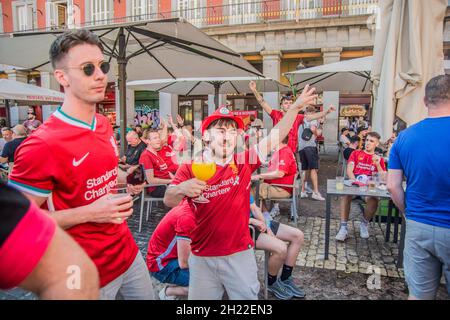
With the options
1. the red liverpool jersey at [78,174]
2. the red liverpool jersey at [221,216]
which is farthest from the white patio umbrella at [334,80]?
the red liverpool jersey at [78,174]

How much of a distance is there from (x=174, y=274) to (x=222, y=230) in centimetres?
106

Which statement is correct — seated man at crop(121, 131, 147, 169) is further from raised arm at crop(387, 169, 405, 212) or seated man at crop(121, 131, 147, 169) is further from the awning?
raised arm at crop(387, 169, 405, 212)

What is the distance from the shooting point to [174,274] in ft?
9.77

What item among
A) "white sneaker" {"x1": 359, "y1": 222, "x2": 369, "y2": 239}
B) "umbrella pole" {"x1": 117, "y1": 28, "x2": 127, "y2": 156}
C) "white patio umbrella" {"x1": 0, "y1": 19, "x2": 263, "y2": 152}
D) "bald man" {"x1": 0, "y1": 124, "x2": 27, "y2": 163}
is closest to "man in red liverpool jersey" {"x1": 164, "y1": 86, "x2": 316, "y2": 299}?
"white patio umbrella" {"x1": 0, "y1": 19, "x2": 263, "y2": 152}

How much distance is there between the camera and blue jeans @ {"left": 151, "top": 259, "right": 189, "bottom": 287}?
294cm

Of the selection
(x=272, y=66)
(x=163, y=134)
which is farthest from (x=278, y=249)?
(x=272, y=66)

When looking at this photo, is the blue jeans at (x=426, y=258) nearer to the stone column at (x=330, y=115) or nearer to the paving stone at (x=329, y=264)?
the paving stone at (x=329, y=264)

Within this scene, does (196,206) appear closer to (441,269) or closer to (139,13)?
(441,269)

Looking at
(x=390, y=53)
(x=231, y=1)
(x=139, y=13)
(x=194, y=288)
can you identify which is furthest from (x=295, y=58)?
(x=194, y=288)

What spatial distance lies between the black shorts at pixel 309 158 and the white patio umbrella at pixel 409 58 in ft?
12.3

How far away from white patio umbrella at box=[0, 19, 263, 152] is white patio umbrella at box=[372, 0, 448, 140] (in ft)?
7.61

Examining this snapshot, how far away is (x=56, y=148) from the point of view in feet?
4.95

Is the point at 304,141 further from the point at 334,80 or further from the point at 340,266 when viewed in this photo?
the point at 340,266

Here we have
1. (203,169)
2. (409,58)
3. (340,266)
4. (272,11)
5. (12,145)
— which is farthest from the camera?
(272,11)
